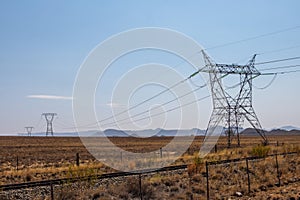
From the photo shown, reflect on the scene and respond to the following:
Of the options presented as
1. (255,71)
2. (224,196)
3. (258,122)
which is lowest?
(224,196)

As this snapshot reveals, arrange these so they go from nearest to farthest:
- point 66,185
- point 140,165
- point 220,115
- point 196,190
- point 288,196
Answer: point 288,196, point 66,185, point 196,190, point 140,165, point 220,115

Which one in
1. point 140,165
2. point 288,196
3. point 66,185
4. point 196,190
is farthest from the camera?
point 140,165

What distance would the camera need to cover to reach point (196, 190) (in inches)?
782

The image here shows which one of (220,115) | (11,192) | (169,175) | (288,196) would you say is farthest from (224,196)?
(220,115)

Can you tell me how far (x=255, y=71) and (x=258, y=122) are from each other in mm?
6886

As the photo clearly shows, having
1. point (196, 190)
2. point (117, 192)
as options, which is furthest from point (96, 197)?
point (196, 190)

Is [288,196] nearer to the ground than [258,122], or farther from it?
nearer to the ground

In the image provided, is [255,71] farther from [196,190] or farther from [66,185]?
[66,185]

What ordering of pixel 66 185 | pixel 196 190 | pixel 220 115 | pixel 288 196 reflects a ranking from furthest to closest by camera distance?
pixel 220 115 → pixel 196 190 → pixel 66 185 → pixel 288 196

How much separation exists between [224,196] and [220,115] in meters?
32.0

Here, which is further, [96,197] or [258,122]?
[258,122]

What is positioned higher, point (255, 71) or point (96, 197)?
point (255, 71)

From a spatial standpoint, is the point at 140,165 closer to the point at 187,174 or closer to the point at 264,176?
the point at 187,174

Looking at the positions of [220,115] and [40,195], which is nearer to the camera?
[40,195]
